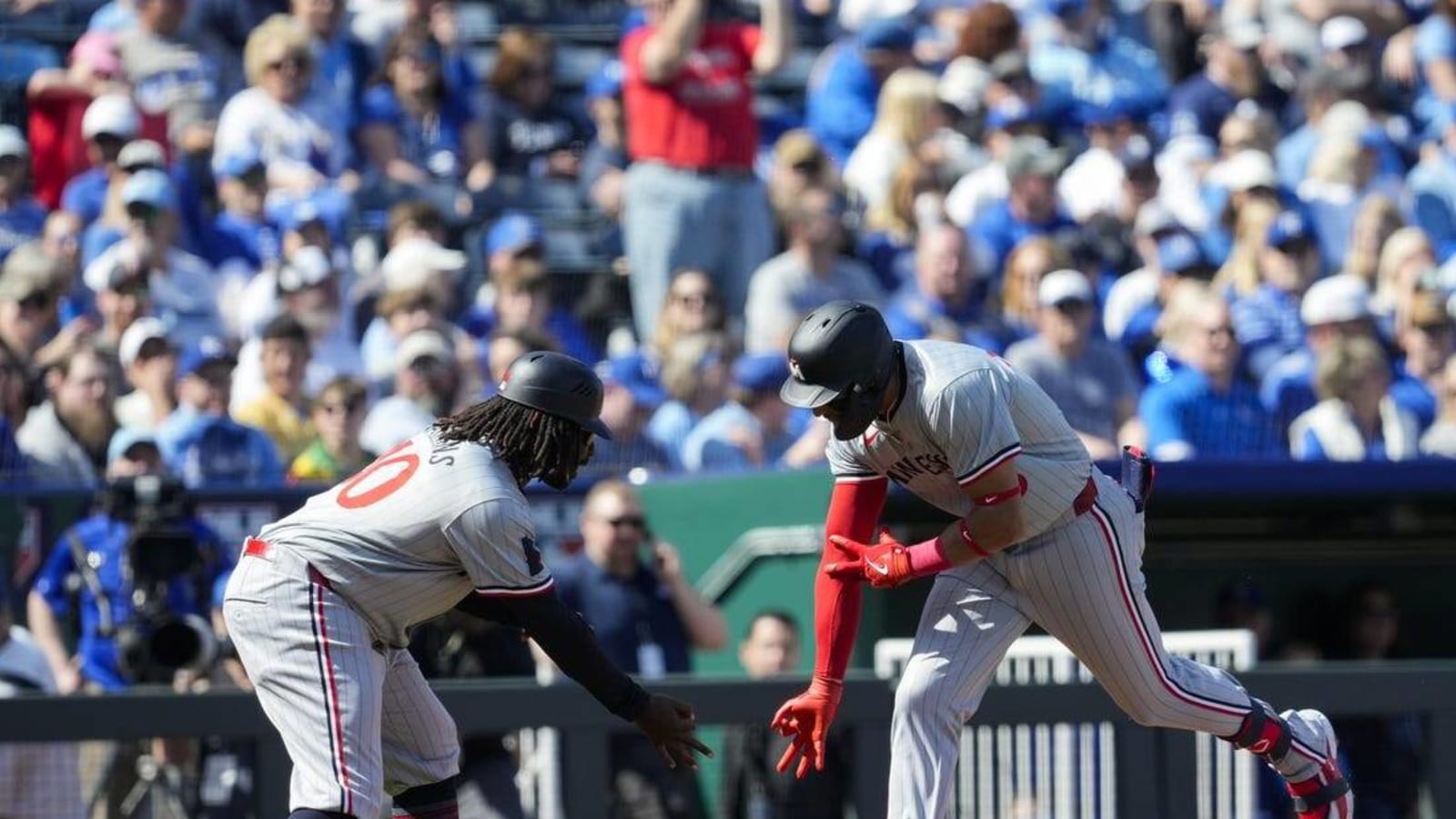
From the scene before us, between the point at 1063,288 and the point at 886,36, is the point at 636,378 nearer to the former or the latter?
the point at 1063,288

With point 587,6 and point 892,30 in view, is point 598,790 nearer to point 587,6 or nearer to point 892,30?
point 892,30

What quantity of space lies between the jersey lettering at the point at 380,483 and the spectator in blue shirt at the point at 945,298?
5.08 m

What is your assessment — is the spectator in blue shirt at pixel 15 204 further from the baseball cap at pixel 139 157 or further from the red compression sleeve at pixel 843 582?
the red compression sleeve at pixel 843 582

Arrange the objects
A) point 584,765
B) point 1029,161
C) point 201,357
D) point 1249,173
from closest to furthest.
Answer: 1. point 584,765
2. point 201,357
3. point 1029,161
4. point 1249,173

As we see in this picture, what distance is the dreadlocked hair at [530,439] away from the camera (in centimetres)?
618

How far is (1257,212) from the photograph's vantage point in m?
12.6

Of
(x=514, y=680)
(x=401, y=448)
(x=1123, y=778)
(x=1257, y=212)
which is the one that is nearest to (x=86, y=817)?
(x=514, y=680)

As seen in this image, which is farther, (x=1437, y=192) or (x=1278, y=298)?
(x=1437, y=192)

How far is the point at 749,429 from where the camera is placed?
34.5 ft

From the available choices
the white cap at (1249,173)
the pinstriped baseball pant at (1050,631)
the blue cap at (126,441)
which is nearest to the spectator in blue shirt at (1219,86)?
the white cap at (1249,173)

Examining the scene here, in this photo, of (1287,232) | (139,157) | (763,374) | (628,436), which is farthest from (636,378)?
(1287,232)

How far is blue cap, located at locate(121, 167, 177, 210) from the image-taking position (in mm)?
10789

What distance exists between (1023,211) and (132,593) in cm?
553

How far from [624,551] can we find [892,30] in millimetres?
5322
